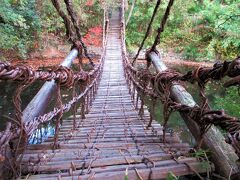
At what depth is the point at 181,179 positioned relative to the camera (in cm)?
159

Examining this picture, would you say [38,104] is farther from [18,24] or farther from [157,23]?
[157,23]

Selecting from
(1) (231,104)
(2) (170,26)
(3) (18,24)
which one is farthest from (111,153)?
(2) (170,26)

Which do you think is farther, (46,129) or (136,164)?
(46,129)

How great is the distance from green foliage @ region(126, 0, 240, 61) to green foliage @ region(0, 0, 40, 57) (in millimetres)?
5161

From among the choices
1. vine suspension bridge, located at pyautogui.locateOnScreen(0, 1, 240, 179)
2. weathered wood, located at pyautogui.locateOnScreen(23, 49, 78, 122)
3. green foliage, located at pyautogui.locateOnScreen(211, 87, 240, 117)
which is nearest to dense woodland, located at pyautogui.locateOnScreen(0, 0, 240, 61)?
green foliage, located at pyautogui.locateOnScreen(211, 87, 240, 117)

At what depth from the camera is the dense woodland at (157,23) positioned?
9.79 m

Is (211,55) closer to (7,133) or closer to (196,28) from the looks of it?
(196,28)

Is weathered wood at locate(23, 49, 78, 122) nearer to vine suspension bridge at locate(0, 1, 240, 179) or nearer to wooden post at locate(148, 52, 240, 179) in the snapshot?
vine suspension bridge at locate(0, 1, 240, 179)

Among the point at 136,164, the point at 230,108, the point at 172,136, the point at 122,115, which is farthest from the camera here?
the point at 230,108

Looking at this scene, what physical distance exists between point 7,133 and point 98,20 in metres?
14.4

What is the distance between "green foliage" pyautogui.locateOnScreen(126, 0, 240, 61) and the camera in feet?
40.4

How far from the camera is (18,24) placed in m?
8.60

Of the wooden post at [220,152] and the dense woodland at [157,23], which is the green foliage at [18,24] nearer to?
the dense woodland at [157,23]

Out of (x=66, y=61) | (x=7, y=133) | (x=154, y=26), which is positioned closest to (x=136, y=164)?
(x=7, y=133)
